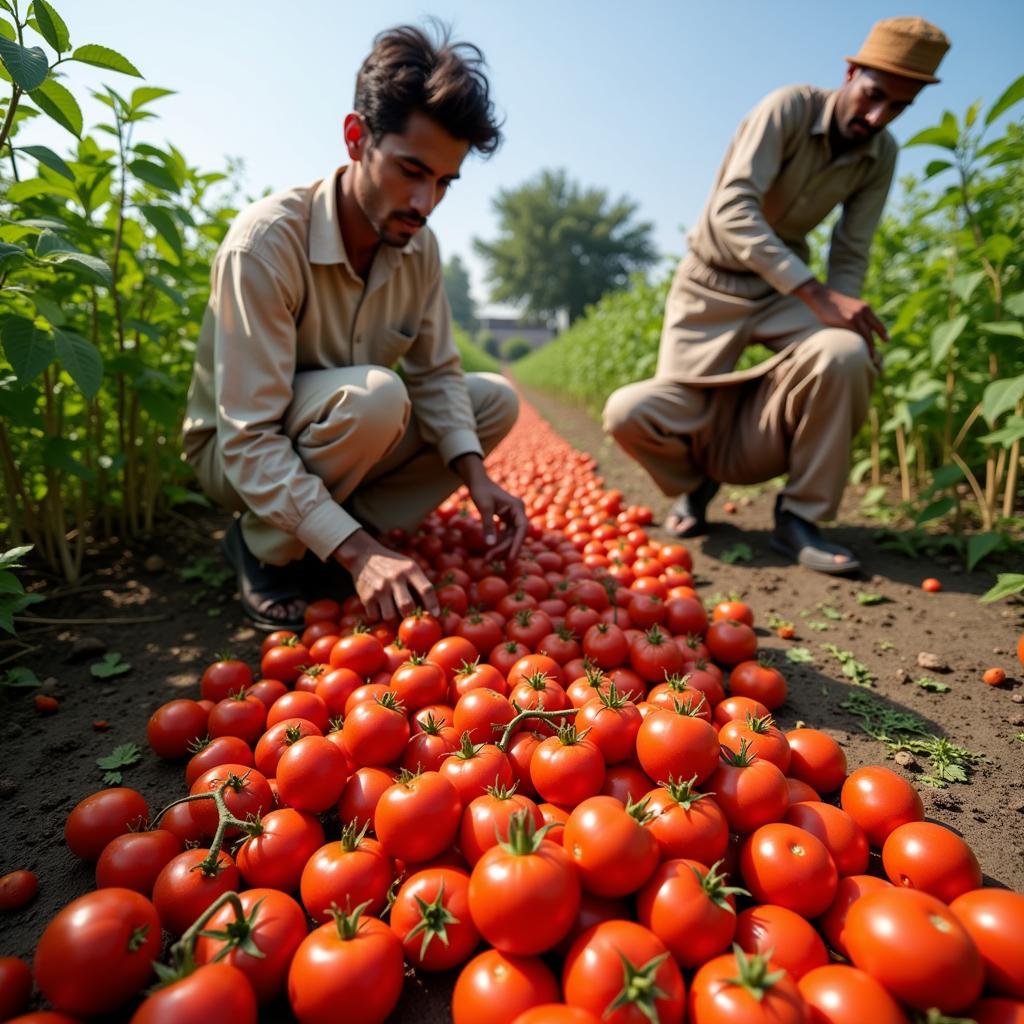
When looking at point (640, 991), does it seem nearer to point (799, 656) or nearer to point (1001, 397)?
point (799, 656)

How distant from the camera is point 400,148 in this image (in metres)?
2.17

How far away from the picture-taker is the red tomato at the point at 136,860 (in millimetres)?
1241

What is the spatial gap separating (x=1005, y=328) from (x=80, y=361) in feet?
12.3

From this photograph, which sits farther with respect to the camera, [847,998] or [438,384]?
[438,384]

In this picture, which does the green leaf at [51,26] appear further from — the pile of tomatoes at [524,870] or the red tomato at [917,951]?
the red tomato at [917,951]

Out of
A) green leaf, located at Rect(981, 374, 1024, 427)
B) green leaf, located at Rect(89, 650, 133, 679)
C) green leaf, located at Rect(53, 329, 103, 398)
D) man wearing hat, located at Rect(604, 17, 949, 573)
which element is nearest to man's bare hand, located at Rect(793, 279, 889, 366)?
man wearing hat, located at Rect(604, 17, 949, 573)

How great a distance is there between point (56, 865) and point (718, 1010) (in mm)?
1561

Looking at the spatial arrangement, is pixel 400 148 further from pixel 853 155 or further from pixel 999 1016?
pixel 999 1016

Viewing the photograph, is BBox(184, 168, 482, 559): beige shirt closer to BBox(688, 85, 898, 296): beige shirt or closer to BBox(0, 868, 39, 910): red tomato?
BBox(0, 868, 39, 910): red tomato

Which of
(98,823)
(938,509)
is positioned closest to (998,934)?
(98,823)

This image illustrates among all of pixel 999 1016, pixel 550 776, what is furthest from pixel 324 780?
pixel 999 1016

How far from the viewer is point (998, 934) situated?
3.29ft

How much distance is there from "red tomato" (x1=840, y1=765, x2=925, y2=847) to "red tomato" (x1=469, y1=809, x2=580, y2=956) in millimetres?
779

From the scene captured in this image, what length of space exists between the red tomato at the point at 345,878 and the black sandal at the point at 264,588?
1.43m
